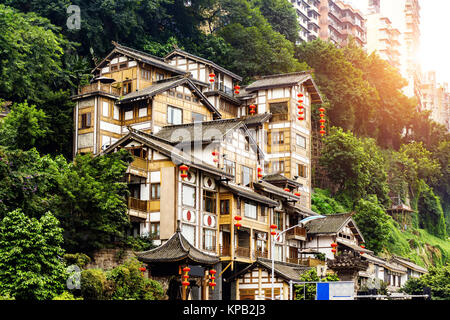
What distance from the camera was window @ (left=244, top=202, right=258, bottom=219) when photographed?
5446 cm

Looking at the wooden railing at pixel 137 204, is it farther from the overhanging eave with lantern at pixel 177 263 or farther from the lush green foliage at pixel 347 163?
the lush green foliage at pixel 347 163

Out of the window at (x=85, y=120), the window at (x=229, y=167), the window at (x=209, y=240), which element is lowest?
the window at (x=209, y=240)

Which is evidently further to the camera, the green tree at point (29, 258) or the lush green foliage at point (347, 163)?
the lush green foliage at point (347, 163)

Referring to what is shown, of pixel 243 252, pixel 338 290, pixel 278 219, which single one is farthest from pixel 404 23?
pixel 338 290

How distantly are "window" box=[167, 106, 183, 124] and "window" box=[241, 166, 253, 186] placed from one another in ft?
26.7

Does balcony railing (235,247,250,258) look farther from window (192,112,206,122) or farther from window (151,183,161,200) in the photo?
window (192,112,206,122)

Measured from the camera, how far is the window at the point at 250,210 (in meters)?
54.5

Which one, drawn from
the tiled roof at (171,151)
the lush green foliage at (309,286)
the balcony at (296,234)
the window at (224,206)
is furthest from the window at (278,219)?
the tiled roof at (171,151)

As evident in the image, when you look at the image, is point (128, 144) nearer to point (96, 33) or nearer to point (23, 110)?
point (23, 110)

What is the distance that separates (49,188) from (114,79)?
21.6 meters

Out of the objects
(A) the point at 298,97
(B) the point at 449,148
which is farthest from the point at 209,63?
(B) the point at 449,148

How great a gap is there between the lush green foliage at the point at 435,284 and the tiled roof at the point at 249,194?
16893 mm

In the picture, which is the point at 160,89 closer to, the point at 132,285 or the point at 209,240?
the point at 209,240
